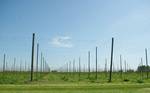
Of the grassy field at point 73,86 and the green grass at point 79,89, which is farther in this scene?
the grassy field at point 73,86

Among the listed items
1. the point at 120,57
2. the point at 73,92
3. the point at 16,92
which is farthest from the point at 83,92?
the point at 120,57

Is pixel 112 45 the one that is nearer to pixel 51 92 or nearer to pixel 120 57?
pixel 51 92

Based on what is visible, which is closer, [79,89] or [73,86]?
[79,89]

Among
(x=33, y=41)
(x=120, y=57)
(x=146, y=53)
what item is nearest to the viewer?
(x=33, y=41)

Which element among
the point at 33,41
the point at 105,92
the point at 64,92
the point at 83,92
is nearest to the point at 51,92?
the point at 64,92

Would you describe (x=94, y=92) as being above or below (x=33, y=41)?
below

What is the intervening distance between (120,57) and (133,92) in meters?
56.5

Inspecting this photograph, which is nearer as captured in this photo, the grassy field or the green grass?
the green grass

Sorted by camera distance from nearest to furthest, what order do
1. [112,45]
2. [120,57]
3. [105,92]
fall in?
[105,92] → [112,45] → [120,57]

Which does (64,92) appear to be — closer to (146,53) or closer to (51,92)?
(51,92)

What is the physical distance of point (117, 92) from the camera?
54.4ft

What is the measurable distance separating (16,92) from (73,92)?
3.78m

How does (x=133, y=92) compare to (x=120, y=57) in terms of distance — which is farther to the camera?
(x=120, y=57)

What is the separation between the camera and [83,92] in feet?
54.1
